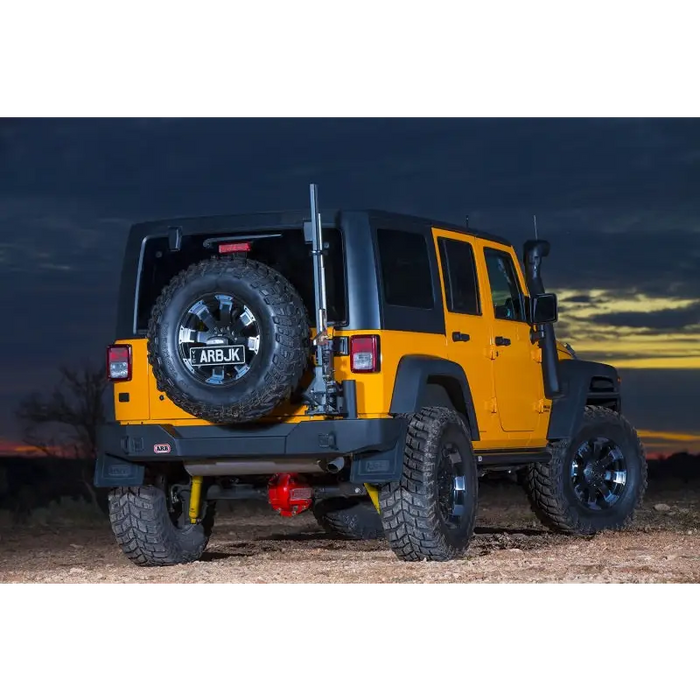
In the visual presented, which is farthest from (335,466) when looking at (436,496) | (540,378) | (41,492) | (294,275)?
(41,492)

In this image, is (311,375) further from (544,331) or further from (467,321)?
(544,331)

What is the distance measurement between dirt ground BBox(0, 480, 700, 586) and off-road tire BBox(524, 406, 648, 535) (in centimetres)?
17

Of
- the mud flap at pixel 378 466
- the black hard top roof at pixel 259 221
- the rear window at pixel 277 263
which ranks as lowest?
the mud flap at pixel 378 466

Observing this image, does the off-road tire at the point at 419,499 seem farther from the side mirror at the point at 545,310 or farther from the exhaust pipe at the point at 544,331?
the exhaust pipe at the point at 544,331

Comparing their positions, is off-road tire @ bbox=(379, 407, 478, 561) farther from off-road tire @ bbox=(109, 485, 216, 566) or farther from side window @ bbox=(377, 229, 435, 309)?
off-road tire @ bbox=(109, 485, 216, 566)

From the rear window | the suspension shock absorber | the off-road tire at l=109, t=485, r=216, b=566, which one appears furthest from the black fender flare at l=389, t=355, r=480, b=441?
the off-road tire at l=109, t=485, r=216, b=566

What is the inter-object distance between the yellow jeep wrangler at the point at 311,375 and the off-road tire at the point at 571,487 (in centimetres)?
83

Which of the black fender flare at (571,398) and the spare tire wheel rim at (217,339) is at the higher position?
the spare tire wheel rim at (217,339)

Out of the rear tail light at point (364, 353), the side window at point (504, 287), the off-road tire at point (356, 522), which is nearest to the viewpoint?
the rear tail light at point (364, 353)

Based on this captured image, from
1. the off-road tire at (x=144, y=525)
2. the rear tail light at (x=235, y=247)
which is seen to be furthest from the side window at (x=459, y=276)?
the off-road tire at (x=144, y=525)

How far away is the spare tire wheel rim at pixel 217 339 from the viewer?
8594 mm

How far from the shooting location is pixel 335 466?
9117 mm

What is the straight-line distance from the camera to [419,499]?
29.6ft

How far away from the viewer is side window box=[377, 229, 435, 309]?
9133 mm
